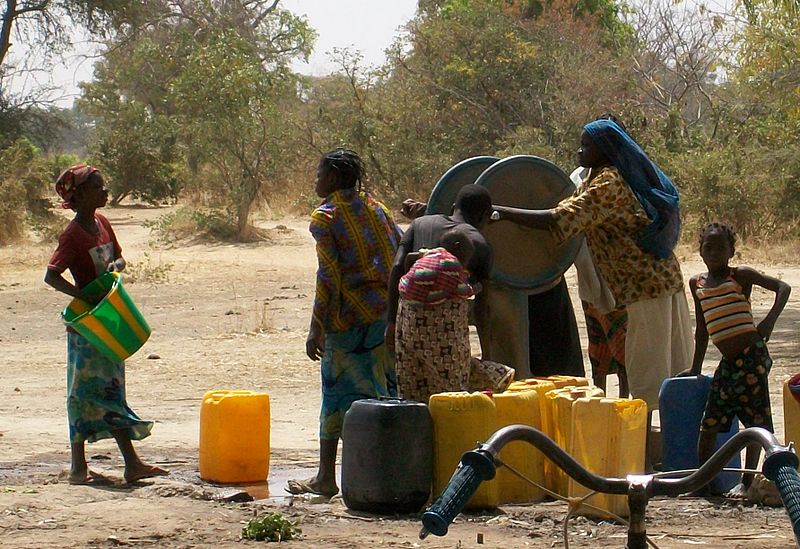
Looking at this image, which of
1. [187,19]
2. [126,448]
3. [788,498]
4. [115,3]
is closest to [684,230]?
[115,3]

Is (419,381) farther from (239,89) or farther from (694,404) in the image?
(239,89)

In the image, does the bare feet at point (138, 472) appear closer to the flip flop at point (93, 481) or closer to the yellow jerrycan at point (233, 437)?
the flip flop at point (93, 481)

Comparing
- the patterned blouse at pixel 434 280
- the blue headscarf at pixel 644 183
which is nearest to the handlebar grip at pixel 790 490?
the patterned blouse at pixel 434 280

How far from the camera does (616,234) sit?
6289 mm

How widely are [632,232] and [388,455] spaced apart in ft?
5.58

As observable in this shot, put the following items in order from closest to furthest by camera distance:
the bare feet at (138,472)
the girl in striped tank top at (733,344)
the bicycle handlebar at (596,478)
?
the bicycle handlebar at (596,478) < the girl in striped tank top at (733,344) < the bare feet at (138,472)

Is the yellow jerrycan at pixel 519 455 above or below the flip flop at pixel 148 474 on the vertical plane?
above

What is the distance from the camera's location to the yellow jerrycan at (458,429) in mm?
5453

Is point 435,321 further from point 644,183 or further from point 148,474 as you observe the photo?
point 148,474

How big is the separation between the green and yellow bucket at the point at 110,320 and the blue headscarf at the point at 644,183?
2.25m

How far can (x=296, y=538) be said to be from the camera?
5.06 metres

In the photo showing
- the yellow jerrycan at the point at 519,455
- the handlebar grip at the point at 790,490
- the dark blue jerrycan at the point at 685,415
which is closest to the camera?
the handlebar grip at the point at 790,490

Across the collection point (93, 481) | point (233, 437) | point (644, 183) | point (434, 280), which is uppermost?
point (644, 183)

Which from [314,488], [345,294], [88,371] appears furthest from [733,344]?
[88,371]
